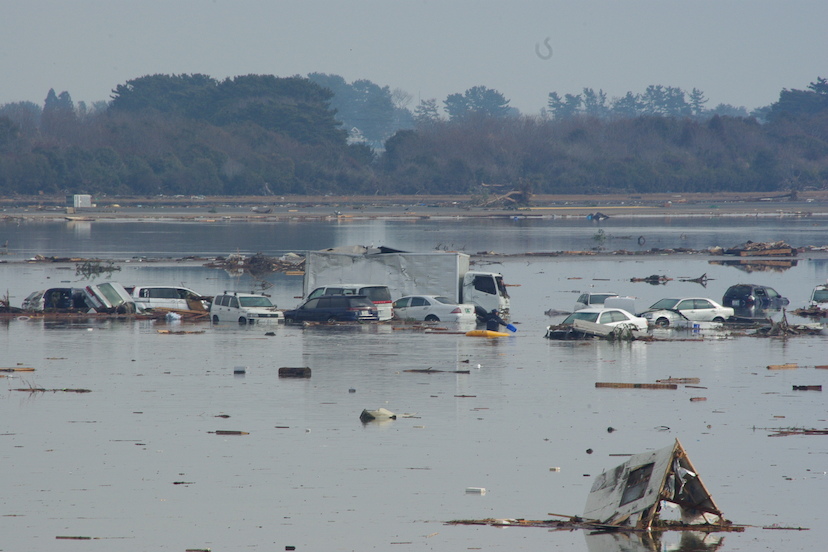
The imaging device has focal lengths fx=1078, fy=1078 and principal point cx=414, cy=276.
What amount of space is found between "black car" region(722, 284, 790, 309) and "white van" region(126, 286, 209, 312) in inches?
911

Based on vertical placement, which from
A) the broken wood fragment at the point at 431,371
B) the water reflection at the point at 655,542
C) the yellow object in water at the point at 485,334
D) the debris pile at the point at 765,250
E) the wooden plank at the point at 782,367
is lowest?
the water reflection at the point at 655,542

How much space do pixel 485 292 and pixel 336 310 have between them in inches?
255

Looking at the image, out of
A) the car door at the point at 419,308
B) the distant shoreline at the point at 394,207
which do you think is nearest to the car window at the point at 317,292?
the car door at the point at 419,308

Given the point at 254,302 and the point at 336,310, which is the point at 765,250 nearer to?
the point at 336,310

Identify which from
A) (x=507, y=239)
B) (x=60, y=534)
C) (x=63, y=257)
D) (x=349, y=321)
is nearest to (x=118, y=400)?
(x=60, y=534)

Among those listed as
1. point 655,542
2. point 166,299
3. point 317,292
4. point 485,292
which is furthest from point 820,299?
point 655,542

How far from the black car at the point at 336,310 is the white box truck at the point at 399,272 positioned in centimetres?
330

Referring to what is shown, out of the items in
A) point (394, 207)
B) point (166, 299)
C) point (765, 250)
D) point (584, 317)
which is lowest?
point (584, 317)

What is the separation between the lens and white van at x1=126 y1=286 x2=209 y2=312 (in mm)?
44938

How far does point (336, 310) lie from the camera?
1651 inches

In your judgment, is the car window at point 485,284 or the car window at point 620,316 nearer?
the car window at point 620,316

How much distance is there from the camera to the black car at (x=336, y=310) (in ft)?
136

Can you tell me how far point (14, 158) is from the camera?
192 m

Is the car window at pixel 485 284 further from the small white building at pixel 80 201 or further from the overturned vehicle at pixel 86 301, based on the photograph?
the small white building at pixel 80 201
